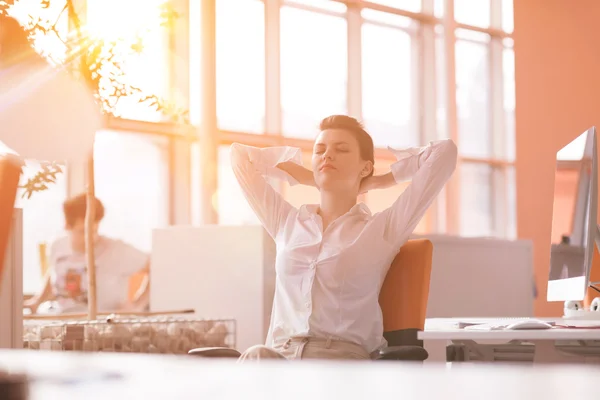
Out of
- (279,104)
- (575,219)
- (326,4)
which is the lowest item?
(575,219)

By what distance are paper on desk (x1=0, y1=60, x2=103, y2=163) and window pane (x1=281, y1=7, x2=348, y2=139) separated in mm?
8300

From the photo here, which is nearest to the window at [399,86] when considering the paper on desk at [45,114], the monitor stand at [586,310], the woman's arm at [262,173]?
the woman's arm at [262,173]

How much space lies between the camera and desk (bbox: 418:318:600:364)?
2.02 metres

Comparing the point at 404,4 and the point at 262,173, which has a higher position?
the point at 404,4

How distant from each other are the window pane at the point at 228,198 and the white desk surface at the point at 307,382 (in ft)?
25.6

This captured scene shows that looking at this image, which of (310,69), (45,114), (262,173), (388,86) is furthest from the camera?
(388,86)

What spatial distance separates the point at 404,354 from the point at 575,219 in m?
0.64

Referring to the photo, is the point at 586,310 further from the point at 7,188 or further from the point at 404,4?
the point at 404,4

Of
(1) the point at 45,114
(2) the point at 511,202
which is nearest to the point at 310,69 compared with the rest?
(2) the point at 511,202

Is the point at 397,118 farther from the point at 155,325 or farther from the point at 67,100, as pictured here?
the point at 67,100

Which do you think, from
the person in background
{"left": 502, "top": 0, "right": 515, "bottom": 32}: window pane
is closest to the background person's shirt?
the person in background

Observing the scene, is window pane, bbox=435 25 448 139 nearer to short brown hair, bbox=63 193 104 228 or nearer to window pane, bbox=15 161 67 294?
window pane, bbox=15 161 67 294

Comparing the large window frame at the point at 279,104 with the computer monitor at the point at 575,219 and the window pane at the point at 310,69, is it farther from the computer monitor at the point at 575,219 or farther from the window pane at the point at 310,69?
the computer monitor at the point at 575,219

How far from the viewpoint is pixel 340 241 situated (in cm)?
271
